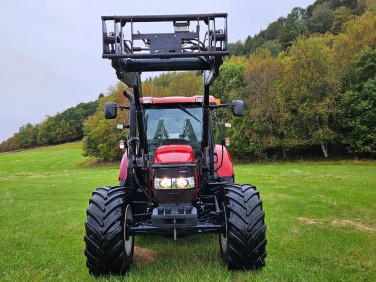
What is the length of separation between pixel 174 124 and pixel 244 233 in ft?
7.67

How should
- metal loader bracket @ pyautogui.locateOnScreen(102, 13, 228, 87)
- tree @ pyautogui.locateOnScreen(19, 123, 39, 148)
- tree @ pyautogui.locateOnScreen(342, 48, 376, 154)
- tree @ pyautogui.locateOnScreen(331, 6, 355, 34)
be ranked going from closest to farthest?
1. metal loader bracket @ pyautogui.locateOnScreen(102, 13, 228, 87)
2. tree @ pyautogui.locateOnScreen(342, 48, 376, 154)
3. tree @ pyautogui.locateOnScreen(331, 6, 355, 34)
4. tree @ pyautogui.locateOnScreen(19, 123, 39, 148)

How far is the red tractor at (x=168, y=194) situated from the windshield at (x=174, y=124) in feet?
1.93

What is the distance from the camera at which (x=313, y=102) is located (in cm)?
3209

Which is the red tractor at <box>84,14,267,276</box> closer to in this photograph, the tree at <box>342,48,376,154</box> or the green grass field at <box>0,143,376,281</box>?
the green grass field at <box>0,143,376,281</box>

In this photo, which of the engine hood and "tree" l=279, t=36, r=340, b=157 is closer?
the engine hood

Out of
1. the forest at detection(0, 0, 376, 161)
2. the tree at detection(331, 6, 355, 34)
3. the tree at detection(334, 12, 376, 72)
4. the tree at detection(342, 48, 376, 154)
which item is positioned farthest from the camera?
the tree at detection(331, 6, 355, 34)

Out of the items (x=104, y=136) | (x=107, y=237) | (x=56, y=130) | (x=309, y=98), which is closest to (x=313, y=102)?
(x=309, y=98)

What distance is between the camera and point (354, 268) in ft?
16.4

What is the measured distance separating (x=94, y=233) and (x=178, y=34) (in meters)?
2.44

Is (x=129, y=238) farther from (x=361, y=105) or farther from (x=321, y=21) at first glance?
(x=321, y=21)

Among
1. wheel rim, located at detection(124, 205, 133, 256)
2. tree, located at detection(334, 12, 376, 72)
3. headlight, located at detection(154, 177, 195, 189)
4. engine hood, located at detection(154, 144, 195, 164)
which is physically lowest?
wheel rim, located at detection(124, 205, 133, 256)

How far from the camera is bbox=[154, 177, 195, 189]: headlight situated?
4.82 m

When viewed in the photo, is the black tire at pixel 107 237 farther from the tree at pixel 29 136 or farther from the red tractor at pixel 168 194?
the tree at pixel 29 136

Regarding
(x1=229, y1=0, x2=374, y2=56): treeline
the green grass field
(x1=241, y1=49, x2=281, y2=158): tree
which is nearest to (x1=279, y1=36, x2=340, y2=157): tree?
(x1=241, y1=49, x2=281, y2=158): tree
